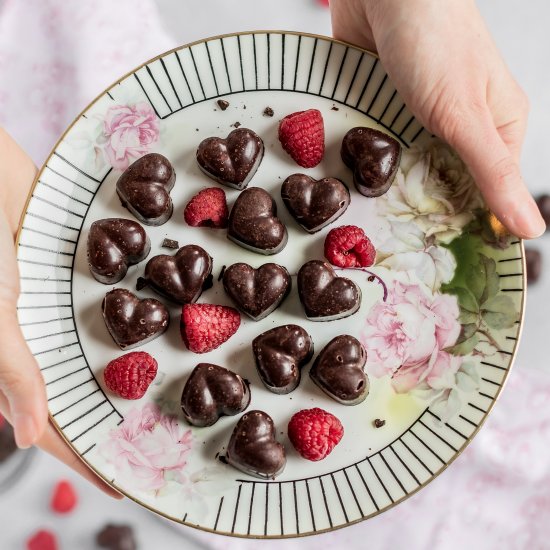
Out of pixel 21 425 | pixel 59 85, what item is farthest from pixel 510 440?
pixel 59 85

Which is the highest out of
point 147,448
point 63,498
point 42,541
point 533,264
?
point 533,264

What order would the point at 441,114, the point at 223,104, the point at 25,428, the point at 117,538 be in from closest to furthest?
the point at 25,428
the point at 441,114
the point at 223,104
the point at 117,538

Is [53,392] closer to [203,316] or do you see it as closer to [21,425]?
[21,425]

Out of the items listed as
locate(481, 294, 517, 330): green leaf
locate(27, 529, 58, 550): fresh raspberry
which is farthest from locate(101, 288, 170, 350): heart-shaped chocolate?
locate(27, 529, 58, 550): fresh raspberry

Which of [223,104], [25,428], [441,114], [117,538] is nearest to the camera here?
[25,428]

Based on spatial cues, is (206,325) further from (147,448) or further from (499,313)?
(499,313)

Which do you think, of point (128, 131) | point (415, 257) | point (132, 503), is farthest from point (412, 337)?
point (132, 503)

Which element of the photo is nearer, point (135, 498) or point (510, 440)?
point (135, 498)
